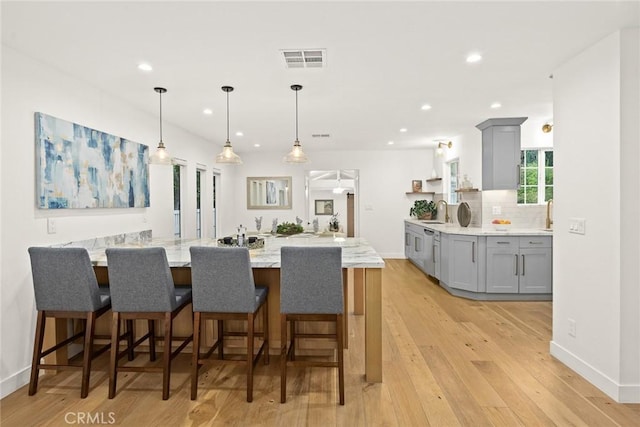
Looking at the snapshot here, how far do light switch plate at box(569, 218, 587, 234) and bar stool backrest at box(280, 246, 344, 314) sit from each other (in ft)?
6.03

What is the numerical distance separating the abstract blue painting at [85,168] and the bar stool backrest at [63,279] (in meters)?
0.58

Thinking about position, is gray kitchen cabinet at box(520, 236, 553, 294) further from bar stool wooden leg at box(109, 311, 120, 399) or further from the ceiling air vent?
bar stool wooden leg at box(109, 311, 120, 399)

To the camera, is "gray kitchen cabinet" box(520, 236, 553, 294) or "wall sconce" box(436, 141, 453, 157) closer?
"gray kitchen cabinet" box(520, 236, 553, 294)

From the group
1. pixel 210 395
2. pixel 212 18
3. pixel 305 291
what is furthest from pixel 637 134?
pixel 210 395

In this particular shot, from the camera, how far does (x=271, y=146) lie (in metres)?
7.21

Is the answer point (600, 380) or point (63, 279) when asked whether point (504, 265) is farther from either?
point (63, 279)

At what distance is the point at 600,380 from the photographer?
2.47 m

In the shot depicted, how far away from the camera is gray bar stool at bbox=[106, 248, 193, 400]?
7.74 ft

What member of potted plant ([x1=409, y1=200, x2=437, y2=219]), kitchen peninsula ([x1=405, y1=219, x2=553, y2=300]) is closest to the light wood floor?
kitchen peninsula ([x1=405, y1=219, x2=553, y2=300])

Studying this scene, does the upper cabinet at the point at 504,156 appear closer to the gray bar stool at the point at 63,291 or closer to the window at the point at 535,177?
the window at the point at 535,177

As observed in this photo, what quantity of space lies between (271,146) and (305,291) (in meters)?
5.29

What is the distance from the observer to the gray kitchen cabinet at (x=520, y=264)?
4.51 m

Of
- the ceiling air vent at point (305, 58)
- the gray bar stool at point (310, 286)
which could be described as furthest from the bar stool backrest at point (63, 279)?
the ceiling air vent at point (305, 58)

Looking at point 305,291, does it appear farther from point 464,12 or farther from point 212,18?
point 464,12
